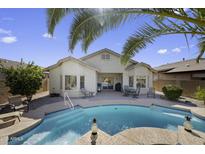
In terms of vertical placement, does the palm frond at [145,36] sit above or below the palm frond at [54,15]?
below

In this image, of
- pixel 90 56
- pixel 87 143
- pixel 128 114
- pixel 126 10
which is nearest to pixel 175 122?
pixel 128 114

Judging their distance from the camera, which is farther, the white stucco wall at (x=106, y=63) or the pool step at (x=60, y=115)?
the white stucco wall at (x=106, y=63)

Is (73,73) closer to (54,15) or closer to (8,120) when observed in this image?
(8,120)

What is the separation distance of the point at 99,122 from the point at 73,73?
30.5 ft

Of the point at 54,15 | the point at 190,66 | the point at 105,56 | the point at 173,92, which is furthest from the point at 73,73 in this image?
the point at 190,66

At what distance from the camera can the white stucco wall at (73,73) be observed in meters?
18.0

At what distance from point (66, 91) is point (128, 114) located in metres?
8.75

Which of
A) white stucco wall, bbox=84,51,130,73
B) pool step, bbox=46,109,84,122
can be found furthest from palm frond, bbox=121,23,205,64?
white stucco wall, bbox=84,51,130,73

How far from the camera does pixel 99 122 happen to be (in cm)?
1013

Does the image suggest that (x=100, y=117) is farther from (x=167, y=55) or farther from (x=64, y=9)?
(x=64, y=9)

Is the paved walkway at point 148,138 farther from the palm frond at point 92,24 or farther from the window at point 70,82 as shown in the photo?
the window at point 70,82

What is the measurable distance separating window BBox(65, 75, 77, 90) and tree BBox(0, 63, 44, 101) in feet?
15.7

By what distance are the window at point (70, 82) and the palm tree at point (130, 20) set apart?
40.5ft

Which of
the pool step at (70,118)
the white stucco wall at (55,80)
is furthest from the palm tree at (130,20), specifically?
the white stucco wall at (55,80)
